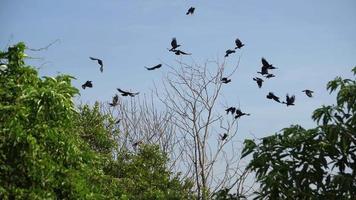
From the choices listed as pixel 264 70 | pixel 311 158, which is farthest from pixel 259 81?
pixel 311 158

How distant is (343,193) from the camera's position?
13.2ft

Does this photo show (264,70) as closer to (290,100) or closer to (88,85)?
(290,100)

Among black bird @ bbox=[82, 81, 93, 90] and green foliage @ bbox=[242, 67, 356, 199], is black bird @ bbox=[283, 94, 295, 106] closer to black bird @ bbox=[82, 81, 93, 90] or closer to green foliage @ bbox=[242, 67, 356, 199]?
green foliage @ bbox=[242, 67, 356, 199]

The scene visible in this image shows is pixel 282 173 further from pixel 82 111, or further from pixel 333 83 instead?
pixel 82 111

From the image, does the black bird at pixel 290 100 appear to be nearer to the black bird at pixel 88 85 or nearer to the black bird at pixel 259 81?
the black bird at pixel 259 81

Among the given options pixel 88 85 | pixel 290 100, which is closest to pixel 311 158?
pixel 290 100

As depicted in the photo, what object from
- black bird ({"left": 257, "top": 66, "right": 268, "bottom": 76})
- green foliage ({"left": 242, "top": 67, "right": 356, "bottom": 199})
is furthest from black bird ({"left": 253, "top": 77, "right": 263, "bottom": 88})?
green foliage ({"left": 242, "top": 67, "right": 356, "bottom": 199})

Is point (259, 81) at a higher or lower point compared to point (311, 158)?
higher

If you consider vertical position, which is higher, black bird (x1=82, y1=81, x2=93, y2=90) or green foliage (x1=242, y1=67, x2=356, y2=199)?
black bird (x1=82, y1=81, x2=93, y2=90)

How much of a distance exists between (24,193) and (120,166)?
19.8 feet

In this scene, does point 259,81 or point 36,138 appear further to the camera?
point 259,81

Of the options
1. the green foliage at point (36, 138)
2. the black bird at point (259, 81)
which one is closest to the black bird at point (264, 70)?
the black bird at point (259, 81)

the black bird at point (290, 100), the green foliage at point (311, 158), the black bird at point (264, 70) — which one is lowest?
the green foliage at point (311, 158)

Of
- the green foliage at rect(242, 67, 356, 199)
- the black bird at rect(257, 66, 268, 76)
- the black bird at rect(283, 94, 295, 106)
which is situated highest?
the black bird at rect(257, 66, 268, 76)
